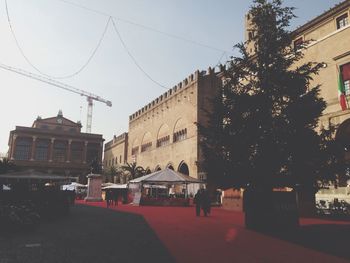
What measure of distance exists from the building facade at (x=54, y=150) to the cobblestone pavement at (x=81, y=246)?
202 feet

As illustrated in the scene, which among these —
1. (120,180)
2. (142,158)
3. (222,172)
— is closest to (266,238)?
(222,172)

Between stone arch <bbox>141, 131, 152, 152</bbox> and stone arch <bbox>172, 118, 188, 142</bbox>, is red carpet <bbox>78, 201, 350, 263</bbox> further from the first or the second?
stone arch <bbox>141, 131, 152, 152</bbox>

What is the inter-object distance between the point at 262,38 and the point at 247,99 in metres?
2.85

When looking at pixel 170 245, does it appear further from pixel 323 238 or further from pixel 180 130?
pixel 180 130

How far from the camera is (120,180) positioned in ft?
198

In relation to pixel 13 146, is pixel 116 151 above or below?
below

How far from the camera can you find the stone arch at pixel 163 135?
44.5m

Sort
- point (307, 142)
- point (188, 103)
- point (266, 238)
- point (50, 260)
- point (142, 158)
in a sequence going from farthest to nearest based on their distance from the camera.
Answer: point (142, 158), point (188, 103), point (307, 142), point (266, 238), point (50, 260)

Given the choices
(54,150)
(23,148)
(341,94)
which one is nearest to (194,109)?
(341,94)

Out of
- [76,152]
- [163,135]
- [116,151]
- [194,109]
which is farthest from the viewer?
[76,152]

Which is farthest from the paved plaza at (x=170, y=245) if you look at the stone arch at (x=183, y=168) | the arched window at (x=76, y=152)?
the arched window at (x=76, y=152)

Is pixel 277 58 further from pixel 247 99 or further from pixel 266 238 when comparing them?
pixel 266 238

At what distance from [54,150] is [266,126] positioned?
6422 centimetres

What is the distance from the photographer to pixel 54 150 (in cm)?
7088
